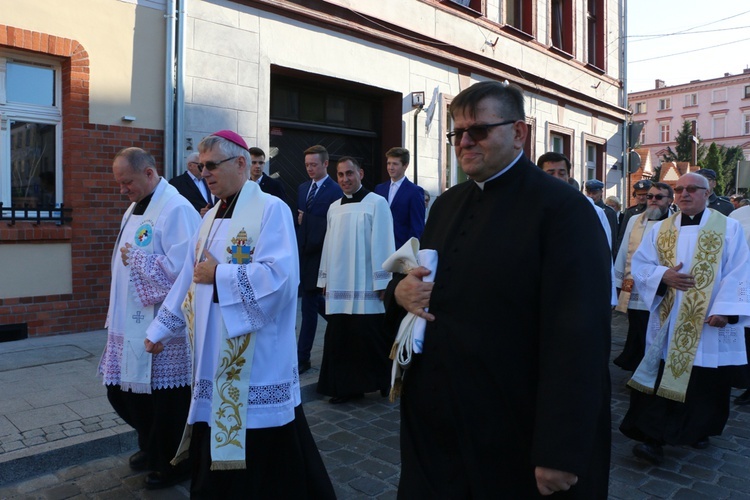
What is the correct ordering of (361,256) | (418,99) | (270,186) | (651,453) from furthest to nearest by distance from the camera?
1. (418,99)
2. (270,186)
3. (361,256)
4. (651,453)

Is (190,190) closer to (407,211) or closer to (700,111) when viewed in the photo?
(407,211)

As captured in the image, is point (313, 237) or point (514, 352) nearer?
point (514, 352)

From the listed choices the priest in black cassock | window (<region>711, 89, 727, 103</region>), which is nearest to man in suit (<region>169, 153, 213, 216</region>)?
the priest in black cassock

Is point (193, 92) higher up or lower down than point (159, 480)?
higher up

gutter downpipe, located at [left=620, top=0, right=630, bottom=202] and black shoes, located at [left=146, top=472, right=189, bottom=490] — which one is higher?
gutter downpipe, located at [left=620, top=0, right=630, bottom=202]

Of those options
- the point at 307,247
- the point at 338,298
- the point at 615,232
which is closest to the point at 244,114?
the point at 307,247

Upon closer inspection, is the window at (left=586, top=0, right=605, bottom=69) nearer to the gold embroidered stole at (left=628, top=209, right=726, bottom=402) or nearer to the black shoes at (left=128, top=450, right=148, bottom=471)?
the gold embroidered stole at (left=628, top=209, right=726, bottom=402)

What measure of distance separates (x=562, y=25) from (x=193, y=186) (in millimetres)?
13305

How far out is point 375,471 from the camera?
4184 millimetres

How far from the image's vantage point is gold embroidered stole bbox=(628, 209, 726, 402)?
464 cm

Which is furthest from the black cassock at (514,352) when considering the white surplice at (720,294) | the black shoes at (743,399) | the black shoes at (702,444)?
the black shoes at (743,399)

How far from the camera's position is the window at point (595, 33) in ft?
60.3

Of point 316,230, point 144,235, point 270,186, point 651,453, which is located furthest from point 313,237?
point 651,453

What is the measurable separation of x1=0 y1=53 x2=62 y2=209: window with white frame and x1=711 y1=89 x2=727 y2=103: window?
8185cm
